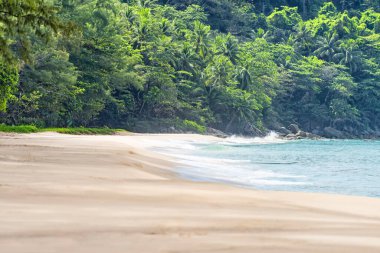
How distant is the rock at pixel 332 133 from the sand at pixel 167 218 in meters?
88.2

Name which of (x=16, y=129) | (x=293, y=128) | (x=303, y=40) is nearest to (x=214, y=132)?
(x=293, y=128)

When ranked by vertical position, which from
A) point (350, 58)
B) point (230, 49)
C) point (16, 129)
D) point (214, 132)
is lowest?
point (214, 132)

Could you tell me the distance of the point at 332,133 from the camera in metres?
98.4

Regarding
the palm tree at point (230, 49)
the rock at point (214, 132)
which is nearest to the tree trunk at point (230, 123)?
the rock at point (214, 132)

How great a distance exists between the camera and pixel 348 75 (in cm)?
10531

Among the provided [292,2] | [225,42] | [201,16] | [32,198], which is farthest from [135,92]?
[292,2]

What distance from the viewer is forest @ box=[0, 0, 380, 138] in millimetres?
48312

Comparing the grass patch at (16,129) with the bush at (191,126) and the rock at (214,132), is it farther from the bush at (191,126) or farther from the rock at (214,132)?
the rock at (214,132)

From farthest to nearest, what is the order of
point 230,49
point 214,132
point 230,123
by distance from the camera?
point 230,49 < point 230,123 < point 214,132

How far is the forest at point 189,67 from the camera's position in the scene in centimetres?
4831

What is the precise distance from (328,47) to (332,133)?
21.5 meters

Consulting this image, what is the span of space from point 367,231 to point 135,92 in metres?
65.0

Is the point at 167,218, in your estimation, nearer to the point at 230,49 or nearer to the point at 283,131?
the point at 283,131

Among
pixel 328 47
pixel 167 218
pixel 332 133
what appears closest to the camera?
pixel 167 218
